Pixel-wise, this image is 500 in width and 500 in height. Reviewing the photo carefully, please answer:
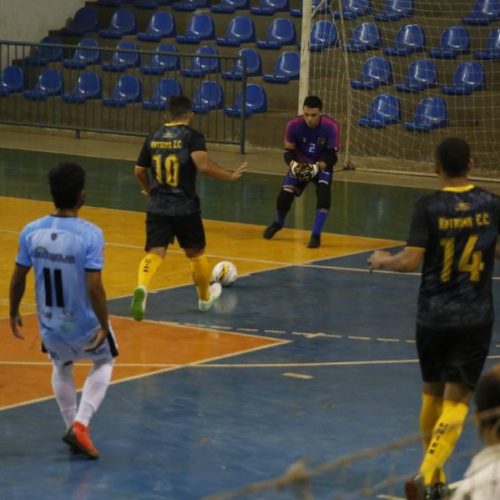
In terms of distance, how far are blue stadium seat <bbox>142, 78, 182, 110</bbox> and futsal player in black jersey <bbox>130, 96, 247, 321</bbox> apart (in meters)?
14.2

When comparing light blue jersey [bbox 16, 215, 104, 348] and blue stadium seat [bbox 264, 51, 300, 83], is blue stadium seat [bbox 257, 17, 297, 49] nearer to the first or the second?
blue stadium seat [bbox 264, 51, 300, 83]

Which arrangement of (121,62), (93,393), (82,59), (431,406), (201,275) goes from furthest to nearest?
(82,59), (121,62), (201,275), (93,393), (431,406)

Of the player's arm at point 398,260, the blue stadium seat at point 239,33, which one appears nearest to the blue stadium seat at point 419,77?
the blue stadium seat at point 239,33

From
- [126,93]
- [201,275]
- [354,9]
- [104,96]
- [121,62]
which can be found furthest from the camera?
[104,96]

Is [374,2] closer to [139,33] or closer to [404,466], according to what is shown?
[139,33]

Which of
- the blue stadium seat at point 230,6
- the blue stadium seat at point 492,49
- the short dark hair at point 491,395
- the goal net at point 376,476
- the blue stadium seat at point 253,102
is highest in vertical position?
the blue stadium seat at point 230,6

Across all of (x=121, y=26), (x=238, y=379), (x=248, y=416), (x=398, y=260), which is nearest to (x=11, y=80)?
(x=121, y=26)

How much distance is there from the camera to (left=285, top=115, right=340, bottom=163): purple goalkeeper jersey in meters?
16.4

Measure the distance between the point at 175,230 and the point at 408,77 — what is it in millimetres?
12509

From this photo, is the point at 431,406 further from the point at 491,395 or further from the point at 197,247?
the point at 197,247

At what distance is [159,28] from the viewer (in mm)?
28812

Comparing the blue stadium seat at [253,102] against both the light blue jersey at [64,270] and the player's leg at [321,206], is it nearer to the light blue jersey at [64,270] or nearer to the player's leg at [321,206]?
the player's leg at [321,206]

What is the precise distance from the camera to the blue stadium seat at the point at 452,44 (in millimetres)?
24062

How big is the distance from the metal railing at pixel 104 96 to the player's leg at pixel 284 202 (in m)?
8.18
